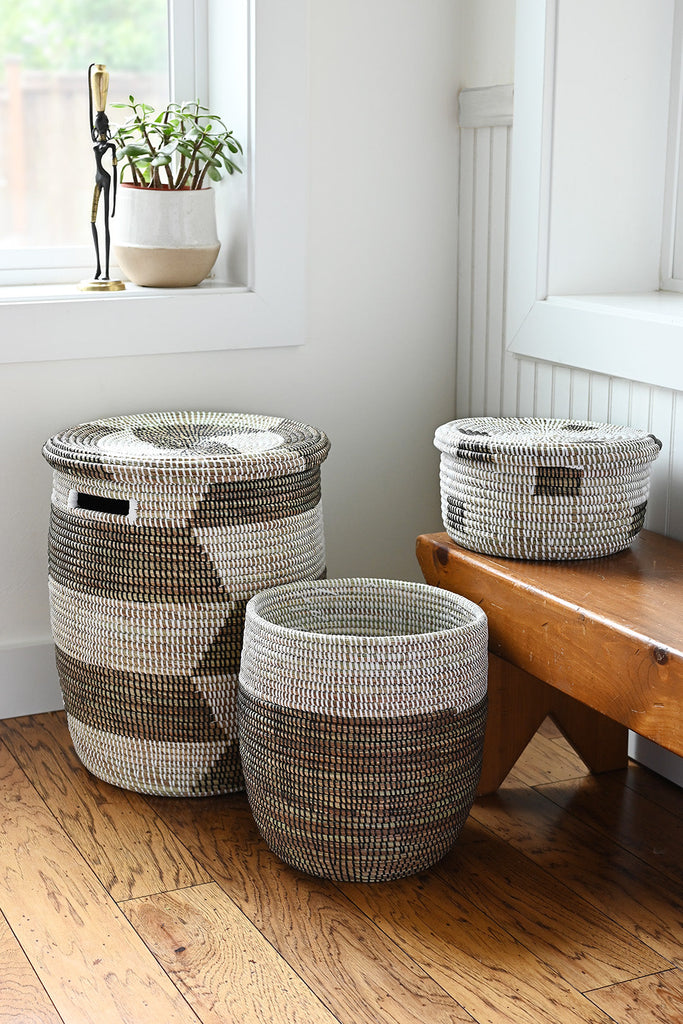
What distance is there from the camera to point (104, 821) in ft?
6.51

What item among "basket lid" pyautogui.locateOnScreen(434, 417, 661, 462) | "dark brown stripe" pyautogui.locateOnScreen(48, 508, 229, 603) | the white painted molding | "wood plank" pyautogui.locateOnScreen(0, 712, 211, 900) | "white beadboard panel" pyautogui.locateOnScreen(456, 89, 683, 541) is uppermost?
the white painted molding

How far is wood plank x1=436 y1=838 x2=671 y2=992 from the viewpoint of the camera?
161cm

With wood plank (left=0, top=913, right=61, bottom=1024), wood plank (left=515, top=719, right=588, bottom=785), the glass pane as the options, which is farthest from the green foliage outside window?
wood plank (left=0, top=913, right=61, bottom=1024)

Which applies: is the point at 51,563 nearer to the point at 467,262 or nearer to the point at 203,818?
the point at 203,818

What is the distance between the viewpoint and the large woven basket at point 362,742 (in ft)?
5.57

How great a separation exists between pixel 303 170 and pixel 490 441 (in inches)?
30.0

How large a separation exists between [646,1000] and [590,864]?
1.11 ft

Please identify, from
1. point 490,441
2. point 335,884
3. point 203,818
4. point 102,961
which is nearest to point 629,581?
point 490,441

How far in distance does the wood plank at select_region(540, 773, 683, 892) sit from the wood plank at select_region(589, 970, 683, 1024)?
0.82 ft

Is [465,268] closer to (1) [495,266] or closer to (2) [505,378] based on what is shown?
(1) [495,266]

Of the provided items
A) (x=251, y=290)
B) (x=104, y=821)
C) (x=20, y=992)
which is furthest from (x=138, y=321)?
(x=20, y=992)

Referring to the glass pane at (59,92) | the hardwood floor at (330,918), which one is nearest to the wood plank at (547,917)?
the hardwood floor at (330,918)

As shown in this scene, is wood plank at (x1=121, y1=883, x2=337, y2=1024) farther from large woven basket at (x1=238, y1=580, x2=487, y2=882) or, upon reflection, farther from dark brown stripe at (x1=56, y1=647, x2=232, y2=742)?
dark brown stripe at (x1=56, y1=647, x2=232, y2=742)

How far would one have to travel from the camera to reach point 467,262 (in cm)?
255
